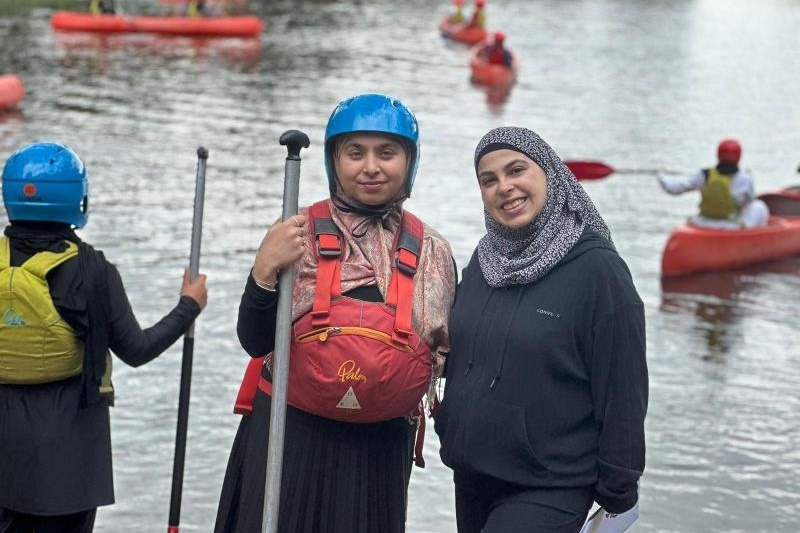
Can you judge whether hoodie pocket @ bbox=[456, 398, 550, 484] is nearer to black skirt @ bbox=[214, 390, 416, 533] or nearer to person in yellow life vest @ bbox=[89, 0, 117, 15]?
black skirt @ bbox=[214, 390, 416, 533]

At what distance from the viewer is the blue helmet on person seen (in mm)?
3799

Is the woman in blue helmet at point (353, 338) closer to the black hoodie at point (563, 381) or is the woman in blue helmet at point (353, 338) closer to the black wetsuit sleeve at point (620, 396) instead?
the black hoodie at point (563, 381)

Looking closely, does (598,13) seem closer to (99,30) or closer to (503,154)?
(99,30)

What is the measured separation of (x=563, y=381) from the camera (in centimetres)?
374

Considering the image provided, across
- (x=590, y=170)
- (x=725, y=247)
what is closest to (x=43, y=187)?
(x=590, y=170)

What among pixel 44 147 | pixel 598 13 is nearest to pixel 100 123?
pixel 44 147

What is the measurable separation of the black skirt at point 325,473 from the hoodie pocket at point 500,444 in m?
0.24

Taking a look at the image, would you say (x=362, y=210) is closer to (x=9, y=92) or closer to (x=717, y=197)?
(x=717, y=197)

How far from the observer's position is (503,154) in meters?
3.83

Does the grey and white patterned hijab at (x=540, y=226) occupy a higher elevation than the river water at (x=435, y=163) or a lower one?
higher

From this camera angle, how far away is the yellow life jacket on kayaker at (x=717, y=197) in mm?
12820

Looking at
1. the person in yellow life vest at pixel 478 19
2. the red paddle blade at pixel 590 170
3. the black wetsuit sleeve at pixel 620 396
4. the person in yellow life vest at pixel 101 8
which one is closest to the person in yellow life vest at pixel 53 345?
the black wetsuit sleeve at pixel 620 396

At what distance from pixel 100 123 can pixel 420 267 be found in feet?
55.6

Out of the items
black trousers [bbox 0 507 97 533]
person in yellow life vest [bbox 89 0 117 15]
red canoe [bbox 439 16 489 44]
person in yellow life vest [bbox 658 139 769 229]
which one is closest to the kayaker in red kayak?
red canoe [bbox 439 16 489 44]
